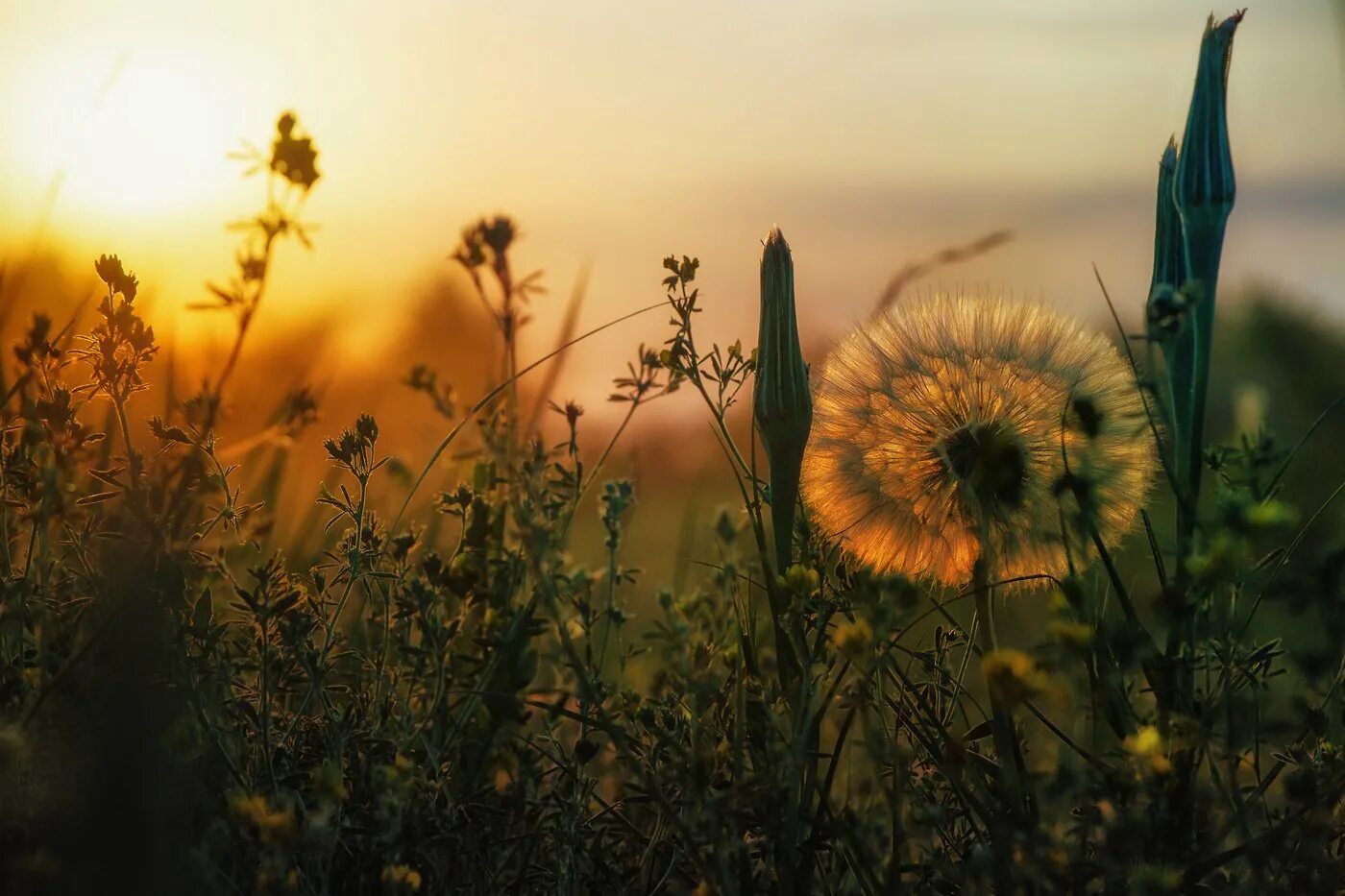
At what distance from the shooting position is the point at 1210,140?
8.37 ft

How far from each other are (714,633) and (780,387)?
49 cm

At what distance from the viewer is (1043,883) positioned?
193cm

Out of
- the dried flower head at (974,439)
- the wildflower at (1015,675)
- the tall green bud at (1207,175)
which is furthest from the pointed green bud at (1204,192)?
the wildflower at (1015,675)

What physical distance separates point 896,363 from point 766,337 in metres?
0.44

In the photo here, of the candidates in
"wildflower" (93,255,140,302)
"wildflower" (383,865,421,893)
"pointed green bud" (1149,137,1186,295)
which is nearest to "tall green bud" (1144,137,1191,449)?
"pointed green bud" (1149,137,1186,295)

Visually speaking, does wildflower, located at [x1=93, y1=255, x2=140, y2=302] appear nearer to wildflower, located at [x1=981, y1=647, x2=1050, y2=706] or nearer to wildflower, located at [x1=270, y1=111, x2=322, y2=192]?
wildflower, located at [x1=270, y1=111, x2=322, y2=192]

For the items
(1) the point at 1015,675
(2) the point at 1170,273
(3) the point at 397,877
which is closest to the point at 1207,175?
(2) the point at 1170,273

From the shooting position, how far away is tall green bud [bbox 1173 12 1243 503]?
2525mm

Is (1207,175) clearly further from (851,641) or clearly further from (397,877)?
(397,877)

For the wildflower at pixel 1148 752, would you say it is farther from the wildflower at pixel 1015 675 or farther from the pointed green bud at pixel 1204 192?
the pointed green bud at pixel 1204 192

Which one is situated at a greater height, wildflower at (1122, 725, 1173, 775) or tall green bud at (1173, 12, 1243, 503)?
tall green bud at (1173, 12, 1243, 503)

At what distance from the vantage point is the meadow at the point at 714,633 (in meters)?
2.00

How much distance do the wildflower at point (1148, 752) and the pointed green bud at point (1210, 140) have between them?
3.31 feet

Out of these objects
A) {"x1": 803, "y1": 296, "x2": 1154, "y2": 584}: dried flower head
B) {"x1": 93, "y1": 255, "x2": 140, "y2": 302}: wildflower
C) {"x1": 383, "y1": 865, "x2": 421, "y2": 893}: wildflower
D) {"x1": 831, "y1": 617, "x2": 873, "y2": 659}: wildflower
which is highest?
{"x1": 93, "y1": 255, "x2": 140, "y2": 302}: wildflower
